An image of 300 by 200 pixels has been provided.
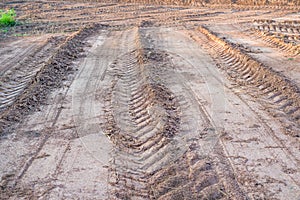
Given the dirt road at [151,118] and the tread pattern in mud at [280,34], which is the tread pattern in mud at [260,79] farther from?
the tread pattern in mud at [280,34]

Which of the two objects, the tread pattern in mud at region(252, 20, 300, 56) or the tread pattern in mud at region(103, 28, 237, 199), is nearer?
the tread pattern in mud at region(103, 28, 237, 199)

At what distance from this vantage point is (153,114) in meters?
7.58

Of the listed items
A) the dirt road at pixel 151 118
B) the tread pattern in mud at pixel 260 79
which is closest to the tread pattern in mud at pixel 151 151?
the dirt road at pixel 151 118

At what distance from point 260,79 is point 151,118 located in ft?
11.9

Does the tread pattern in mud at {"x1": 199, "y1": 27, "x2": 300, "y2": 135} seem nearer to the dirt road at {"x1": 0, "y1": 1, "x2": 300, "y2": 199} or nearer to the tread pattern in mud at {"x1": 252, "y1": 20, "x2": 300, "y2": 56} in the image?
the dirt road at {"x1": 0, "y1": 1, "x2": 300, "y2": 199}

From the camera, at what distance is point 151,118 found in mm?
7473

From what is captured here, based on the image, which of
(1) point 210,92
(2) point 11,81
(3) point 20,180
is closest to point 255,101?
(1) point 210,92

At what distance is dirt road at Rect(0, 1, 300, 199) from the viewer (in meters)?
5.57

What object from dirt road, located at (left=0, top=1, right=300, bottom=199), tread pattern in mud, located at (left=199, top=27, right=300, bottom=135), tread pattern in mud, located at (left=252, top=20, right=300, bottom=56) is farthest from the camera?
tread pattern in mud, located at (left=252, top=20, right=300, bottom=56)

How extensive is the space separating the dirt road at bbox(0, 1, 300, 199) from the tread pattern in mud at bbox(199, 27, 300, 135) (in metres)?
0.03

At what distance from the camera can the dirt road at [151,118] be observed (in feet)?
18.3

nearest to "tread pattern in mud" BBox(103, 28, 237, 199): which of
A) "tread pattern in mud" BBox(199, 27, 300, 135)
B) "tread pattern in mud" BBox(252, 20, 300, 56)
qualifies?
"tread pattern in mud" BBox(199, 27, 300, 135)

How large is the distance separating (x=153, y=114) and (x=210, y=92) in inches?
75.8

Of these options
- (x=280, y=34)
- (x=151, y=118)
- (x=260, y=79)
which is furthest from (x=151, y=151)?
(x=280, y=34)
